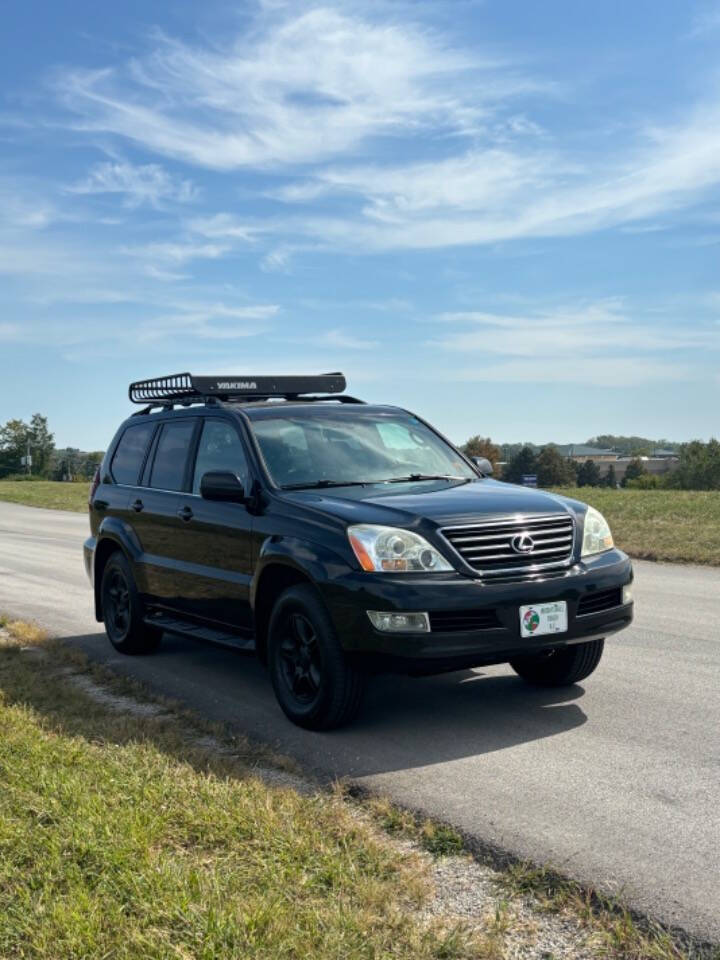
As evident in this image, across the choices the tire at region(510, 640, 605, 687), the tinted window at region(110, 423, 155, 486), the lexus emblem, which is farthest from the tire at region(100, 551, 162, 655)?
the lexus emblem

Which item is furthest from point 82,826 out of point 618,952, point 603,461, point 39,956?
point 603,461

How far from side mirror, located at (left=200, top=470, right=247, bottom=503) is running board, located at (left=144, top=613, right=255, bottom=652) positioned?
88cm

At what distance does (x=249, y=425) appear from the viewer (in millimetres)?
7020

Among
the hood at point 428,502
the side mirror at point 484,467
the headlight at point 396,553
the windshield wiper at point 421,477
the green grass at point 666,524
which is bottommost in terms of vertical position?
the green grass at point 666,524

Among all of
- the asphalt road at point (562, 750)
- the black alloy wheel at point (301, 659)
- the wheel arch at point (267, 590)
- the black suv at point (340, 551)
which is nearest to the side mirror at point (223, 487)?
the black suv at point (340, 551)

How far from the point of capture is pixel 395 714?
6.25 metres

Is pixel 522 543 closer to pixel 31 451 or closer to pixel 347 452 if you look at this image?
pixel 347 452

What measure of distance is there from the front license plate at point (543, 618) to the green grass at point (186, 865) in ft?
4.67

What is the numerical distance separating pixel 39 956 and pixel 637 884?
201cm

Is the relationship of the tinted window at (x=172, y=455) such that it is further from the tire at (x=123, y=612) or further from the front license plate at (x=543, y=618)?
the front license plate at (x=543, y=618)

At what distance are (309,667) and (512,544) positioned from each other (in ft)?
4.35

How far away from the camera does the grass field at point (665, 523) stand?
15.3m

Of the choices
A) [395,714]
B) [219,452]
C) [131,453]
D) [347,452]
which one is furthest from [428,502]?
[131,453]

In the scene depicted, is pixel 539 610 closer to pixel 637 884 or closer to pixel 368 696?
pixel 368 696
